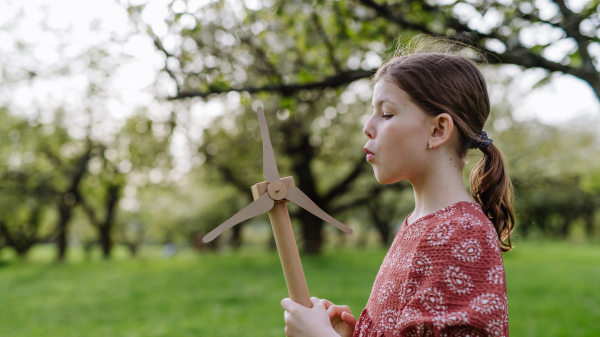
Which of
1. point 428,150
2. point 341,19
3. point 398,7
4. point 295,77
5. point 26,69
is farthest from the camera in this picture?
point 26,69

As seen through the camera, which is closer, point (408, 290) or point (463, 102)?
point (408, 290)

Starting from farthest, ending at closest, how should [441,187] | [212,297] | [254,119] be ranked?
[254,119] < [212,297] < [441,187]

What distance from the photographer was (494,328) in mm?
1247

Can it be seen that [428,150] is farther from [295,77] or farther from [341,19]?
[295,77]

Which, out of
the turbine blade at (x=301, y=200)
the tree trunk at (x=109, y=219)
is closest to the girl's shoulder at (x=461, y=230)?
the turbine blade at (x=301, y=200)

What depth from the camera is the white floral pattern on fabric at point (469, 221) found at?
140cm

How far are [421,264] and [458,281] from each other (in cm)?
13

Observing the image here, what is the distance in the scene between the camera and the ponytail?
67.4 inches

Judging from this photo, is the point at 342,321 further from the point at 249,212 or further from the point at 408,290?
the point at 249,212

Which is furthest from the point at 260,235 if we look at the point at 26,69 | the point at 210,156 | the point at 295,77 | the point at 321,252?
the point at 295,77

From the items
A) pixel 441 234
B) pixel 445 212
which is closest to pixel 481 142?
pixel 445 212

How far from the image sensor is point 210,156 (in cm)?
1546

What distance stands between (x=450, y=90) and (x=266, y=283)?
992cm

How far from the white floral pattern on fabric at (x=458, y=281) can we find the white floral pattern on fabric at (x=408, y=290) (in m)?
0.12
